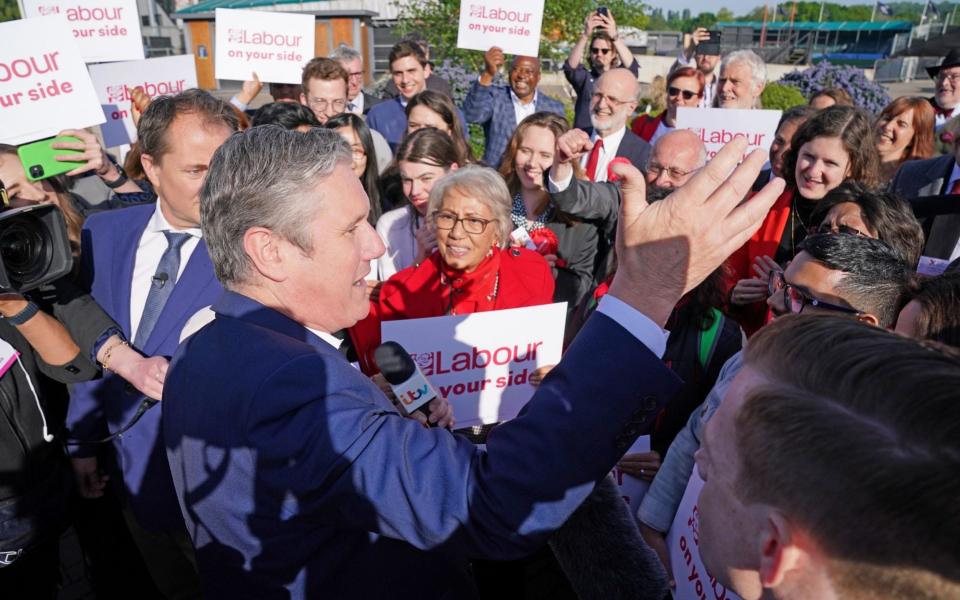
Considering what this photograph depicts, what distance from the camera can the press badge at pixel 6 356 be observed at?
2170 millimetres

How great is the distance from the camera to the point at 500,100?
20.3 ft

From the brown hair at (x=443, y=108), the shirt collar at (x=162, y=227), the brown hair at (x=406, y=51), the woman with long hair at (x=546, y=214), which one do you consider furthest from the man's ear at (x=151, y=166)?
the brown hair at (x=406, y=51)

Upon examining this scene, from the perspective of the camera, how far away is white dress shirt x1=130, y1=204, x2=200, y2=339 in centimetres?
238

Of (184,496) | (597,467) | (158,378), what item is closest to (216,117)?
(158,378)

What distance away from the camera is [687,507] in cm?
169

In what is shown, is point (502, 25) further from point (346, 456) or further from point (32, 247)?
point (346, 456)

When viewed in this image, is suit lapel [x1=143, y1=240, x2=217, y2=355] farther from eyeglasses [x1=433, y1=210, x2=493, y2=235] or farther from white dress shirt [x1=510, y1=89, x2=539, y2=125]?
white dress shirt [x1=510, y1=89, x2=539, y2=125]

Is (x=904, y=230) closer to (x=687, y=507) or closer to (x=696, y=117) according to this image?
(x=687, y=507)

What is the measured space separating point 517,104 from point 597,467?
5659 mm

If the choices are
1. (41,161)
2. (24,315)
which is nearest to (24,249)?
(24,315)

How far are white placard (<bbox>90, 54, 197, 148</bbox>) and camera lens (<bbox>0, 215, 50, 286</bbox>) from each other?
135 inches

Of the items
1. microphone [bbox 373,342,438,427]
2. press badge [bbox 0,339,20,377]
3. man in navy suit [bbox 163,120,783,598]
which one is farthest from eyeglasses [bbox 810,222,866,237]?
press badge [bbox 0,339,20,377]

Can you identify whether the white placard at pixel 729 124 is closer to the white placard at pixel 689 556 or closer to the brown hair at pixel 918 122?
the brown hair at pixel 918 122

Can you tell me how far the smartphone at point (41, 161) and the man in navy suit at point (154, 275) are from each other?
561 mm
